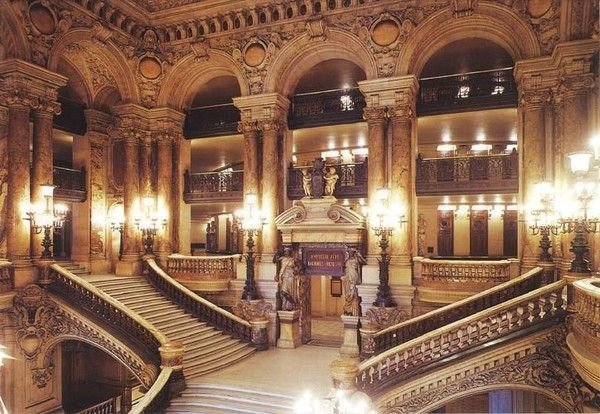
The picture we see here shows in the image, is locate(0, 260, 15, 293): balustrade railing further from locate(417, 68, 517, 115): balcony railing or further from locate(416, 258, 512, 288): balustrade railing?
locate(417, 68, 517, 115): balcony railing

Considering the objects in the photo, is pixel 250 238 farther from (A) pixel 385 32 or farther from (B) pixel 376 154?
(A) pixel 385 32

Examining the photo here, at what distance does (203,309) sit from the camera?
12.9 meters

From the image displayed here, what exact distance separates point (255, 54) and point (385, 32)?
12.9 ft

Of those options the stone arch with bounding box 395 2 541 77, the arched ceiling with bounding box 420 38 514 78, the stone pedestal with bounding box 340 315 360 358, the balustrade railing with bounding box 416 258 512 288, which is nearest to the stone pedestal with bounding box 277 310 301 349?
the stone pedestal with bounding box 340 315 360 358

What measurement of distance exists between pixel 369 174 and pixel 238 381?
638 cm

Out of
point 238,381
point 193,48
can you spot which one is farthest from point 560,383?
point 193,48

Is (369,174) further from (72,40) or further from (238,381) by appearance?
(72,40)

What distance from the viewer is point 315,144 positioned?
17.8 meters

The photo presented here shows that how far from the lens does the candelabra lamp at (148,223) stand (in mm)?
14273

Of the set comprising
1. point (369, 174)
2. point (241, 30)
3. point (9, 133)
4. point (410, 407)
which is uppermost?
point (241, 30)

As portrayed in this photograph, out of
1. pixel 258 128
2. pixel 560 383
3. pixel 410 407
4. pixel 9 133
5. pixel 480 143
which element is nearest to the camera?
pixel 560 383

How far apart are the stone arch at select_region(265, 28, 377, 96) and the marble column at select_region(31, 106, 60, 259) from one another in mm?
5993

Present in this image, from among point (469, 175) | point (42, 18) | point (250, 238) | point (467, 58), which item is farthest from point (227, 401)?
point (467, 58)

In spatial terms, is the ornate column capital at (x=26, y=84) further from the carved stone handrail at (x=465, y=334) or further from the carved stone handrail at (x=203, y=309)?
the carved stone handrail at (x=465, y=334)
